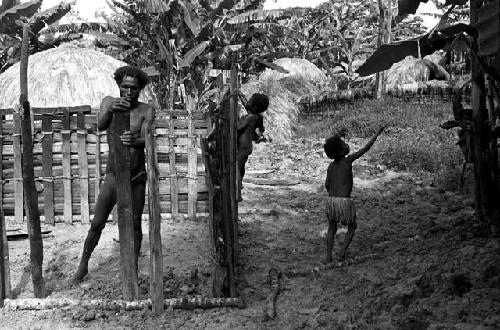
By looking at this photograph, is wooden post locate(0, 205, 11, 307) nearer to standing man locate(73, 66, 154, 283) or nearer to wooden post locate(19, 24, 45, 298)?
wooden post locate(19, 24, 45, 298)

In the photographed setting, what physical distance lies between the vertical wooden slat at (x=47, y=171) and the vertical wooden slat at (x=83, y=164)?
36cm

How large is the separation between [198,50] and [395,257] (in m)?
10.3

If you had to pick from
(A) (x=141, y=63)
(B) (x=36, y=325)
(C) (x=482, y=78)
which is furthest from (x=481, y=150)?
(A) (x=141, y=63)

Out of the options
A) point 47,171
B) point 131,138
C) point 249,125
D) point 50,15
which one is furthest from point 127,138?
point 50,15

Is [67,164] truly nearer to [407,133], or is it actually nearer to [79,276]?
[79,276]

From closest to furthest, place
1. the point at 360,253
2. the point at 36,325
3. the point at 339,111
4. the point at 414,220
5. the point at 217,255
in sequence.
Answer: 1. the point at 36,325
2. the point at 217,255
3. the point at 360,253
4. the point at 414,220
5. the point at 339,111

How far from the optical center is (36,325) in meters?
3.78

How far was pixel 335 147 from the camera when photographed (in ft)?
17.0

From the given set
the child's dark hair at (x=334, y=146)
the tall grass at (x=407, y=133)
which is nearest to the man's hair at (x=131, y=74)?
the child's dark hair at (x=334, y=146)

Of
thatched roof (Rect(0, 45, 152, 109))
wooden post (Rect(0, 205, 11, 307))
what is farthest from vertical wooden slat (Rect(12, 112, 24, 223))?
thatched roof (Rect(0, 45, 152, 109))

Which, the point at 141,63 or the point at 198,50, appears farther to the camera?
the point at 141,63

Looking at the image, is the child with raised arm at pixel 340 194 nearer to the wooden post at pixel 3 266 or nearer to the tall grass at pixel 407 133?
the wooden post at pixel 3 266

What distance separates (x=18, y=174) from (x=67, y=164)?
0.64m

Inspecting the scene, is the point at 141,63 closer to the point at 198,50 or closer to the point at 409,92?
the point at 198,50
